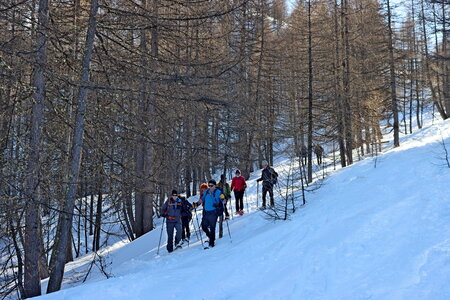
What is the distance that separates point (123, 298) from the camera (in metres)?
6.23

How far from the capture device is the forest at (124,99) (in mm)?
7414

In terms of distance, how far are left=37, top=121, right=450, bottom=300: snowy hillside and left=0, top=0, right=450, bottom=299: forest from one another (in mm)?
1895

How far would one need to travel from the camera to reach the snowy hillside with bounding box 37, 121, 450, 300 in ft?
17.2

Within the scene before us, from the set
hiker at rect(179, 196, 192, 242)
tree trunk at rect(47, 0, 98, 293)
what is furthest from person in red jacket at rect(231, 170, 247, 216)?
tree trunk at rect(47, 0, 98, 293)

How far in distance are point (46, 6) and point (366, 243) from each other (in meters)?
7.62

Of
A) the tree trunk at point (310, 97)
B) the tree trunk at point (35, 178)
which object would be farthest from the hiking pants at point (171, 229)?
the tree trunk at point (310, 97)

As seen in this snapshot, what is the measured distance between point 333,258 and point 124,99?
25.3 feet

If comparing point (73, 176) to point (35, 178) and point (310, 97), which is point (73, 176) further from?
point (310, 97)

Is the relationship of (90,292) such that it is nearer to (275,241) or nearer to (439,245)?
(275,241)

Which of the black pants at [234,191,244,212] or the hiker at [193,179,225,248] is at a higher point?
the hiker at [193,179,225,248]

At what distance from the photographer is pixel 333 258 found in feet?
20.2

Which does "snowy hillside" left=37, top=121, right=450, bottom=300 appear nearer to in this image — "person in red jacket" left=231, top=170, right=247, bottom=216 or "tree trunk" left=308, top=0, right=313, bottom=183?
"person in red jacket" left=231, top=170, right=247, bottom=216

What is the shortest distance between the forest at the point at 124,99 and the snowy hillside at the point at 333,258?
1895 mm

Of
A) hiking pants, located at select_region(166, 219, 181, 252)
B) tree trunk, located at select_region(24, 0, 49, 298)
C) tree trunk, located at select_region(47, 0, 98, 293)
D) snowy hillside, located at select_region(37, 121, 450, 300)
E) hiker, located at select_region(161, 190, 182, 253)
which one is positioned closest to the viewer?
snowy hillside, located at select_region(37, 121, 450, 300)
